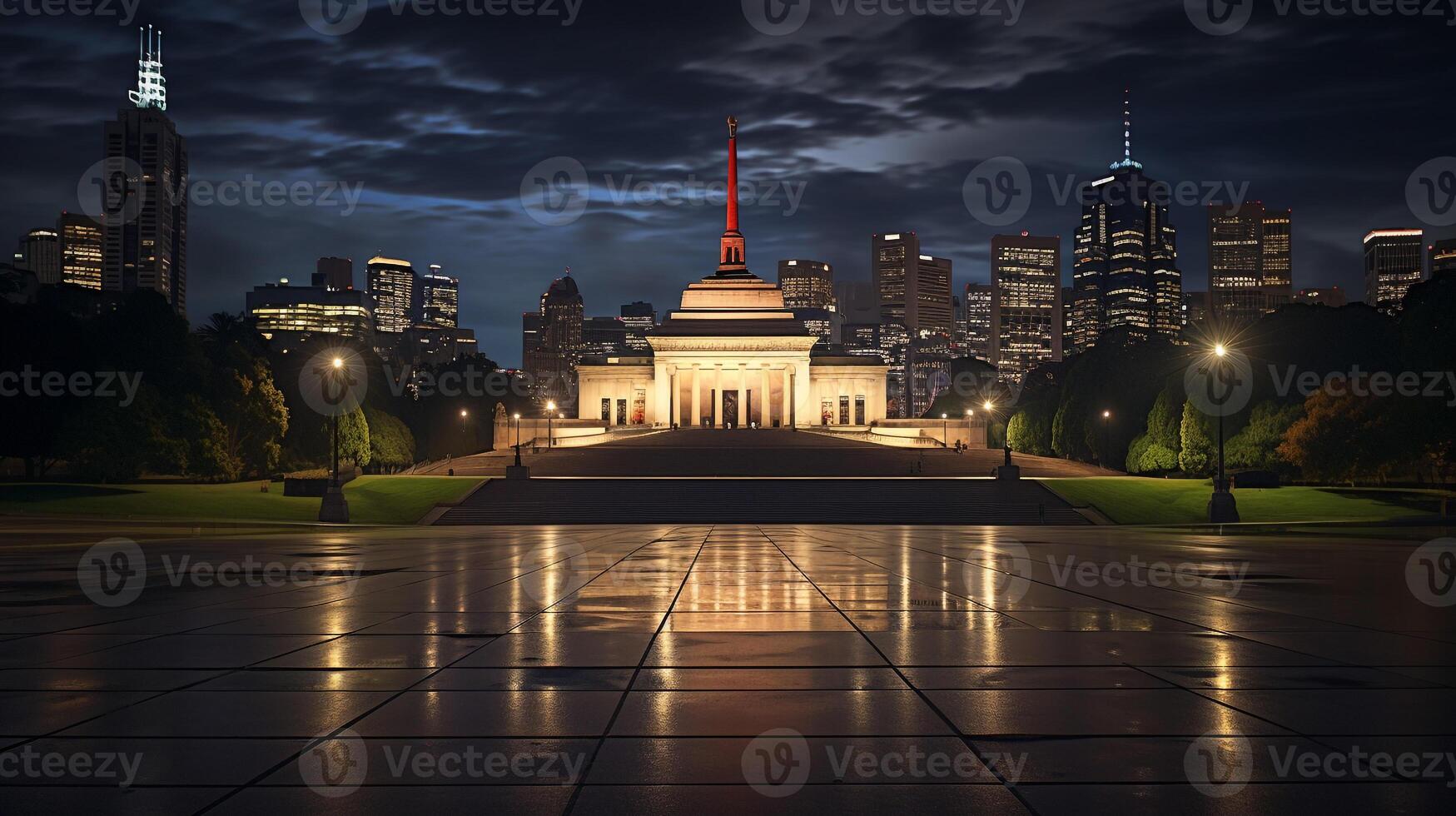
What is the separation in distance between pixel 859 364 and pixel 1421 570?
10928cm

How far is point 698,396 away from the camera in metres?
125

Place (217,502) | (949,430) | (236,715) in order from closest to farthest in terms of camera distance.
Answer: (236,715) → (217,502) → (949,430)

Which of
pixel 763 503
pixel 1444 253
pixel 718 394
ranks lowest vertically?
pixel 763 503

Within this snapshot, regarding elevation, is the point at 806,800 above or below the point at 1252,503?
above

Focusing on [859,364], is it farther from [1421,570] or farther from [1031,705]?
[1031,705]

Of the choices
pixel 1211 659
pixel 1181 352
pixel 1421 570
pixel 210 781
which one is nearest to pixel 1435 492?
pixel 1421 570

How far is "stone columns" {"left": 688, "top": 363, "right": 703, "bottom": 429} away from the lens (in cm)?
12412

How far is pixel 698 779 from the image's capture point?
273 inches

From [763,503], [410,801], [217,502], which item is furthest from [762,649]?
[217,502]
